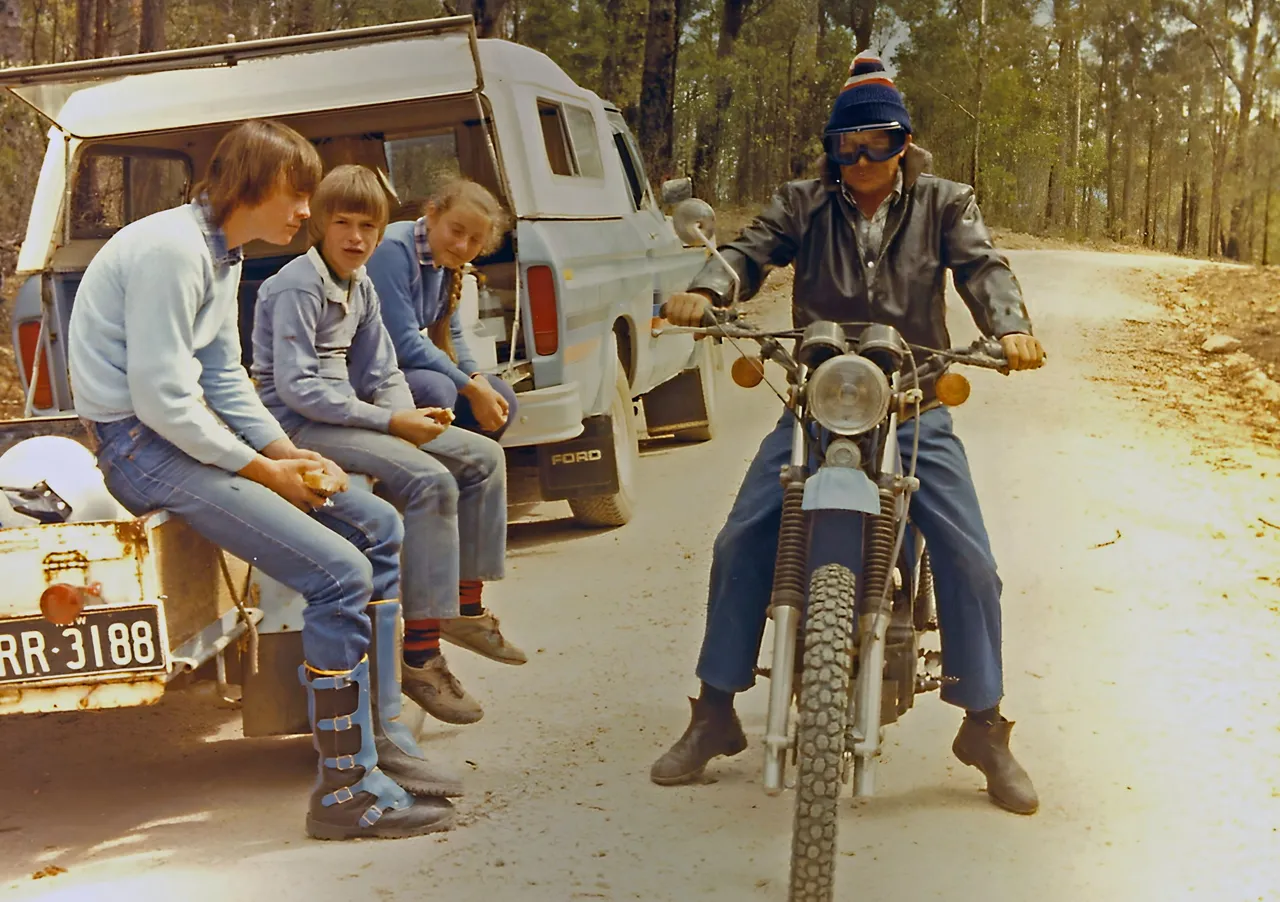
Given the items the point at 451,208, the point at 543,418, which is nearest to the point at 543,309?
the point at 543,418

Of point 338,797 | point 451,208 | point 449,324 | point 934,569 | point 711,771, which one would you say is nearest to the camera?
point 338,797

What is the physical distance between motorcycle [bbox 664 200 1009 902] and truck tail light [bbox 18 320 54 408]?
3982 millimetres

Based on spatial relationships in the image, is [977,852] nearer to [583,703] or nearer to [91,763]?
[583,703]

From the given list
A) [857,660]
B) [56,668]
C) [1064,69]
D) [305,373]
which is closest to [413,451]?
[305,373]

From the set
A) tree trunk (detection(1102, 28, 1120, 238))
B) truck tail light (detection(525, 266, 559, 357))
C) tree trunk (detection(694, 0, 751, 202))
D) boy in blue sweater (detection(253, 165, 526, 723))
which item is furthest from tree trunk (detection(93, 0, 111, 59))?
tree trunk (detection(1102, 28, 1120, 238))

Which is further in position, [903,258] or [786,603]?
[903,258]

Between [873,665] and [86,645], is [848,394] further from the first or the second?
[86,645]

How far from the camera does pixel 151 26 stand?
1545cm

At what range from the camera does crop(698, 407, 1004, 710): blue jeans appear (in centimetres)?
423

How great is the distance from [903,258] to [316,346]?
5.77ft

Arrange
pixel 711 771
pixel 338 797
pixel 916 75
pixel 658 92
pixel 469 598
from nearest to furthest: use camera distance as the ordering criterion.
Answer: pixel 338 797 → pixel 711 771 → pixel 469 598 → pixel 658 92 → pixel 916 75

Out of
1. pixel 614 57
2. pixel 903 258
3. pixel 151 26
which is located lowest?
pixel 903 258

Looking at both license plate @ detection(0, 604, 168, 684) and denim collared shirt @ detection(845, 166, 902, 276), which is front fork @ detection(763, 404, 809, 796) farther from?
license plate @ detection(0, 604, 168, 684)

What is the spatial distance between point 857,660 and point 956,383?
2.39 feet
